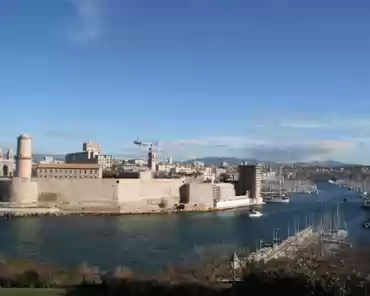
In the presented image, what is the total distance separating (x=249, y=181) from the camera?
2388 cm

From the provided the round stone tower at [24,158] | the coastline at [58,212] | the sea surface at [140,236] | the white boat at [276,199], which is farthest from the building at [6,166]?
the white boat at [276,199]

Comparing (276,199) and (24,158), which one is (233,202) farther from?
(24,158)

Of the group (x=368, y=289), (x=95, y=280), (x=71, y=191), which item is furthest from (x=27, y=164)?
(x=368, y=289)

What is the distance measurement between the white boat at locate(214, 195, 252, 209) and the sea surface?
276 cm

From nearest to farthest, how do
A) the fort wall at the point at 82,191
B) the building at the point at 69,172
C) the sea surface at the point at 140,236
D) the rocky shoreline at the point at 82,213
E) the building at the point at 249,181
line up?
the sea surface at the point at 140,236
the rocky shoreline at the point at 82,213
the fort wall at the point at 82,191
the building at the point at 69,172
the building at the point at 249,181

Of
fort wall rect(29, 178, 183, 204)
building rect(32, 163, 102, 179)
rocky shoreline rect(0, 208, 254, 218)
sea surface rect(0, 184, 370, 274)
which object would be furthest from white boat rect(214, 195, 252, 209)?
building rect(32, 163, 102, 179)

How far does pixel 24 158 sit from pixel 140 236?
774 cm

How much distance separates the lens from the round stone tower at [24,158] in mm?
17766

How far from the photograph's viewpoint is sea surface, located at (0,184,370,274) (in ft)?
27.5

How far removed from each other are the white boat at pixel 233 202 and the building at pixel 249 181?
699 mm

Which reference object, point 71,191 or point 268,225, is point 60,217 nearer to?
point 71,191

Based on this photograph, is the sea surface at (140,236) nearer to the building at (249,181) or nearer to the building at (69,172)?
the building at (69,172)

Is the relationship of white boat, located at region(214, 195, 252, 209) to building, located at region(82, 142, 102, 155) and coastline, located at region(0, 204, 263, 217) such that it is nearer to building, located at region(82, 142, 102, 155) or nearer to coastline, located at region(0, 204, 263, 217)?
coastline, located at region(0, 204, 263, 217)

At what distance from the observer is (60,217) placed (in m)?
15.9
